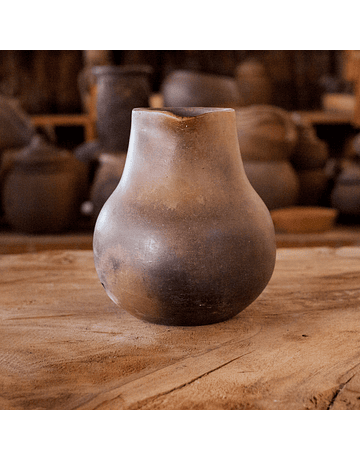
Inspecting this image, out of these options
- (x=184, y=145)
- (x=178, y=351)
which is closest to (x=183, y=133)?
(x=184, y=145)

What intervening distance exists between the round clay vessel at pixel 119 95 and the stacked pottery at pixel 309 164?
0.72 metres

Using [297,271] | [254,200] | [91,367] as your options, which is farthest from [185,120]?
[297,271]

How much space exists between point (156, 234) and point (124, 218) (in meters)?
0.06

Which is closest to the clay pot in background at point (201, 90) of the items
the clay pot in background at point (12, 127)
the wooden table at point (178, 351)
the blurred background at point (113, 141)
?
the blurred background at point (113, 141)

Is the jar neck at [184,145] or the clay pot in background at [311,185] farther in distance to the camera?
the clay pot in background at [311,185]

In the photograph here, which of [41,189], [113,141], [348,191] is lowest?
[348,191]

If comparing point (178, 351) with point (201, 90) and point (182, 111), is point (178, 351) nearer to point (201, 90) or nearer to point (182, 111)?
point (182, 111)

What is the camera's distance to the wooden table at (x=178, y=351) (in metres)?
0.69

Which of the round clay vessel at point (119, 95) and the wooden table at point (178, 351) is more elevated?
the round clay vessel at point (119, 95)

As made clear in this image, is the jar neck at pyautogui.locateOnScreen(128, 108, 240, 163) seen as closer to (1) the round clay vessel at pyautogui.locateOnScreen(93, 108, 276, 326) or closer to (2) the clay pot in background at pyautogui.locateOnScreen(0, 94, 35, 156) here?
(1) the round clay vessel at pyautogui.locateOnScreen(93, 108, 276, 326)

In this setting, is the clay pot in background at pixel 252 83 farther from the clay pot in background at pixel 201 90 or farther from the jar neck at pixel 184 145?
the jar neck at pixel 184 145

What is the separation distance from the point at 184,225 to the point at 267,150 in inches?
56.8

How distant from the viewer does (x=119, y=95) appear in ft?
6.75

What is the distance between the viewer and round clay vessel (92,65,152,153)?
81.0 inches
